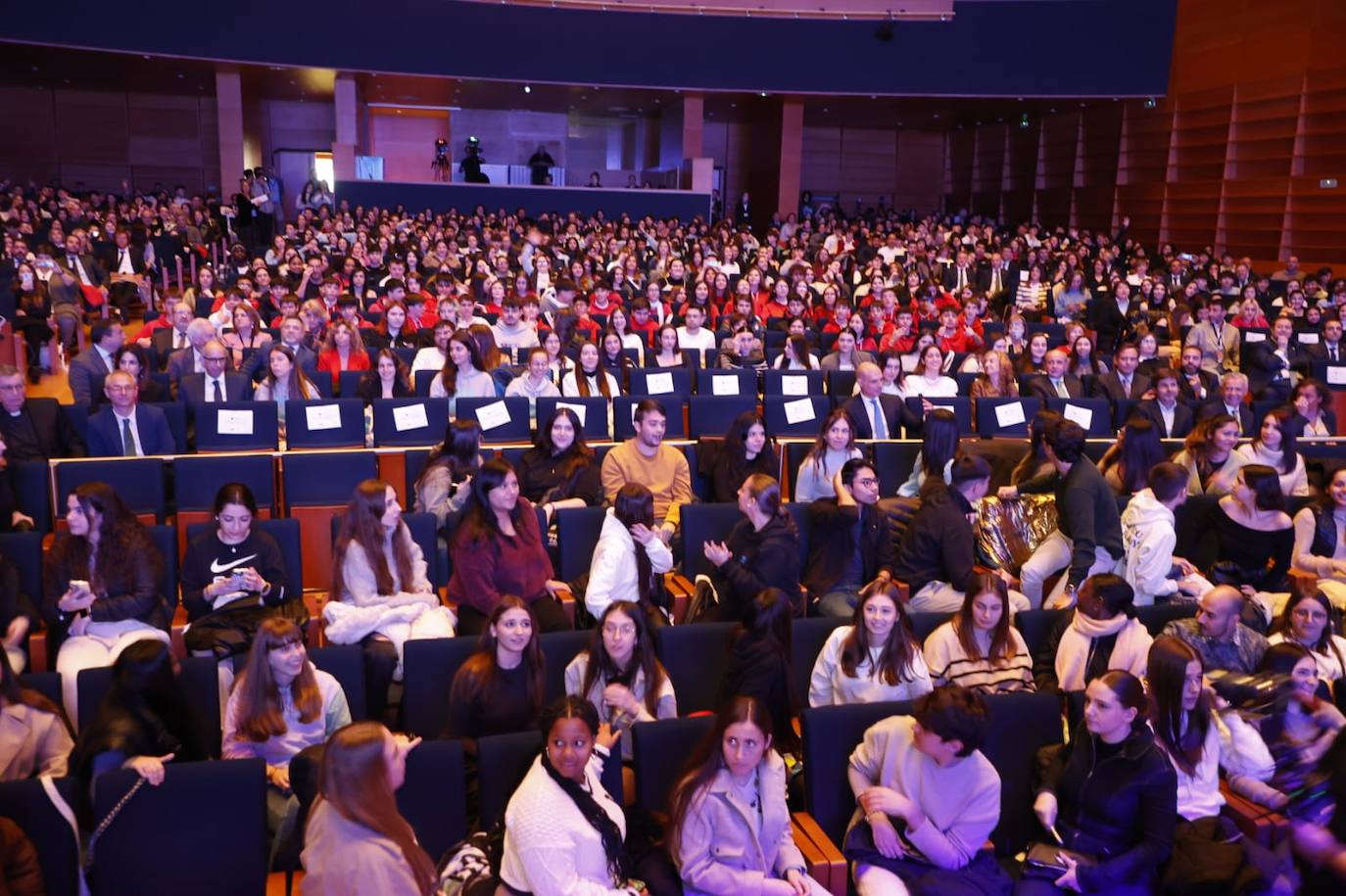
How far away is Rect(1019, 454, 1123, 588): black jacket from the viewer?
456 centimetres

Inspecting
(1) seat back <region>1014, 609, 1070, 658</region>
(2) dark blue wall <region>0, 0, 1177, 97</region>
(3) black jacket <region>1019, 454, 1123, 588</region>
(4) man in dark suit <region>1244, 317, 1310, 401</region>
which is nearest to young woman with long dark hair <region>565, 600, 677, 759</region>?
(1) seat back <region>1014, 609, 1070, 658</region>

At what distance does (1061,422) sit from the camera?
4.64 metres

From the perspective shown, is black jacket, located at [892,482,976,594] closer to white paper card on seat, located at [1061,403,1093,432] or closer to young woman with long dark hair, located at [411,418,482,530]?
young woman with long dark hair, located at [411,418,482,530]

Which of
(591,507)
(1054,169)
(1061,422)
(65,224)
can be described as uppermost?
(1054,169)

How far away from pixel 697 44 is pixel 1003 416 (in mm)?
12614

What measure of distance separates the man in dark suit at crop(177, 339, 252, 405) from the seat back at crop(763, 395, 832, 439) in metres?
3.22

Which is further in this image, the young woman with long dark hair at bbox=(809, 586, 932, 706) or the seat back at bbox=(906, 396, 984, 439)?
the seat back at bbox=(906, 396, 984, 439)

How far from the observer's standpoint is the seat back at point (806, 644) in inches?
151

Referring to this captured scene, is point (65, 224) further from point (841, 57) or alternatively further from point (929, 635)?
point (929, 635)

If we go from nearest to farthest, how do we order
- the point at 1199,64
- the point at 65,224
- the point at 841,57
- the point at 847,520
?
the point at 847,520
the point at 65,224
the point at 1199,64
the point at 841,57

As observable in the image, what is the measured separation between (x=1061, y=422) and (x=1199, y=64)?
14.1 metres

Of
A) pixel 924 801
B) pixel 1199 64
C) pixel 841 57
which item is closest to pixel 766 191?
pixel 841 57

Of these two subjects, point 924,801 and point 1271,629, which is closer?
point 924,801

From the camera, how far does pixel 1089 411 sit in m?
6.61
